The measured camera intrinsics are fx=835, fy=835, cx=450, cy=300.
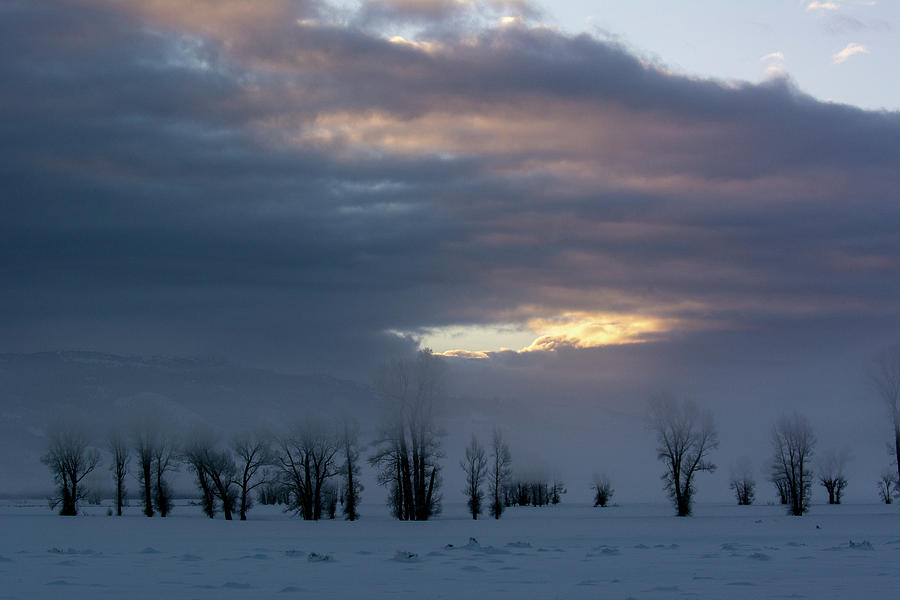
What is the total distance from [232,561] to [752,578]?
1679 centimetres

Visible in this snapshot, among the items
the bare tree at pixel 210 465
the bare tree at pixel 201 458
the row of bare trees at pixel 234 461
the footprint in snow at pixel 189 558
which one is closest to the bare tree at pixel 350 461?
the row of bare trees at pixel 234 461

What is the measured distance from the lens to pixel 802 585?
20266mm

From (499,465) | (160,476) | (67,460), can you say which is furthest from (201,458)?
(499,465)

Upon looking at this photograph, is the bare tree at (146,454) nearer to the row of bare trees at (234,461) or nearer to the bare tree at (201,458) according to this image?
the row of bare trees at (234,461)

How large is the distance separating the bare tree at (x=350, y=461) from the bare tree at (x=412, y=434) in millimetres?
7437

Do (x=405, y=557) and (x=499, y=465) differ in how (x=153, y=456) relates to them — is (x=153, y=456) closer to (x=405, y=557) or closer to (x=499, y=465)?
(x=499, y=465)

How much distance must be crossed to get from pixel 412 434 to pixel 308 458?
20277 millimetres

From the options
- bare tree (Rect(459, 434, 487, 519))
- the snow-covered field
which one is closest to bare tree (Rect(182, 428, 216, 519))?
bare tree (Rect(459, 434, 487, 519))

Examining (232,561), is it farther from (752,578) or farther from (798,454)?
(798,454)

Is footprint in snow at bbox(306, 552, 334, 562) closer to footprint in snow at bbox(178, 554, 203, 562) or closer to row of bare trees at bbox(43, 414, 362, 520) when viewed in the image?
footprint in snow at bbox(178, 554, 203, 562)

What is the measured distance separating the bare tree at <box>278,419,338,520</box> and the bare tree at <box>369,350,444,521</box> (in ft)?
43.3

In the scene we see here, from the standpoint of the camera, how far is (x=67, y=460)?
100062mm

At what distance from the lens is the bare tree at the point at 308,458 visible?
88.4m

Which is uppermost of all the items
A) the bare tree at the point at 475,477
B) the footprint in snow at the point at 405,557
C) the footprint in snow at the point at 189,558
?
the footprint in snow at the point at 189,558
